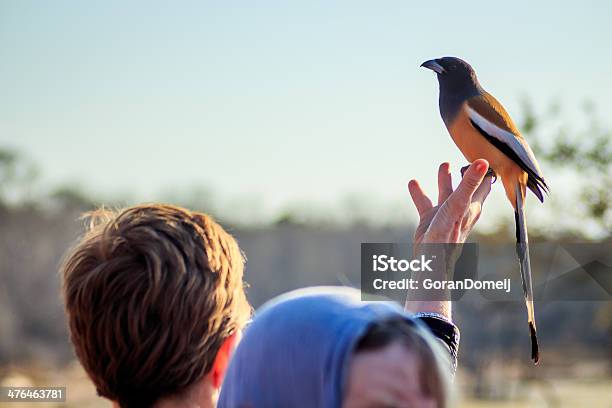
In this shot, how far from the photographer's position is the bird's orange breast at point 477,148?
9.37 ft

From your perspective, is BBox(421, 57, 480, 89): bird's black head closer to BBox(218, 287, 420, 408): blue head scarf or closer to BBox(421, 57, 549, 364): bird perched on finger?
BBox(421, 57, 549, 364): bird perched on finger

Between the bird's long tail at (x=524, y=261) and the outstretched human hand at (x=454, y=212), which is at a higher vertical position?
the outstretched human hand at (x=454, y=212)

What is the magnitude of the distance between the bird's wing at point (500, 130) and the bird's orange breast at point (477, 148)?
19 millimetres

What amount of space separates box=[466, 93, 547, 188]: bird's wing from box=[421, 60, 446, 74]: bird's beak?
0.48ft

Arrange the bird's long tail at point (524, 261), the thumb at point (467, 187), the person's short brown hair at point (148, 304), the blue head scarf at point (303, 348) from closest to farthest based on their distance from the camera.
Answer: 1. the blue head scarf at point (303, 348)
2. the person's short brown hair at point (148, 304)
3. the thumb at point (467, 187)
4. the bird's long tail at point (524, 261)

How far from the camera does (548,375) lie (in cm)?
2095

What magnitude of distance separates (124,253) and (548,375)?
20.9 m

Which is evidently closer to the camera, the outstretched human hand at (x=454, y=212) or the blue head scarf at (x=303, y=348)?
the blue head scarf at (x=303, y=348)

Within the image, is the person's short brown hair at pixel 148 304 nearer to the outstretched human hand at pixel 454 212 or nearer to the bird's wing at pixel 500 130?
the outstretched human hand at pixel 454 212

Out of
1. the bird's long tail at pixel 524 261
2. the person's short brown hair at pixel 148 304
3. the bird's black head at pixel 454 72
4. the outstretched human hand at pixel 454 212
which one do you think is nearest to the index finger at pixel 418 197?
the outstretched human hand at pixel 454 212

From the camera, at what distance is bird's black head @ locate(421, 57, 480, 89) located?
2.94 metres

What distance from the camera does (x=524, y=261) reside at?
8.56 ft

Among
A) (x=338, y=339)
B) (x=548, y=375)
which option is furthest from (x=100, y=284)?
(x=548, y=375)

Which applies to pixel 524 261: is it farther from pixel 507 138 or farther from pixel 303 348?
pixel 303 348
